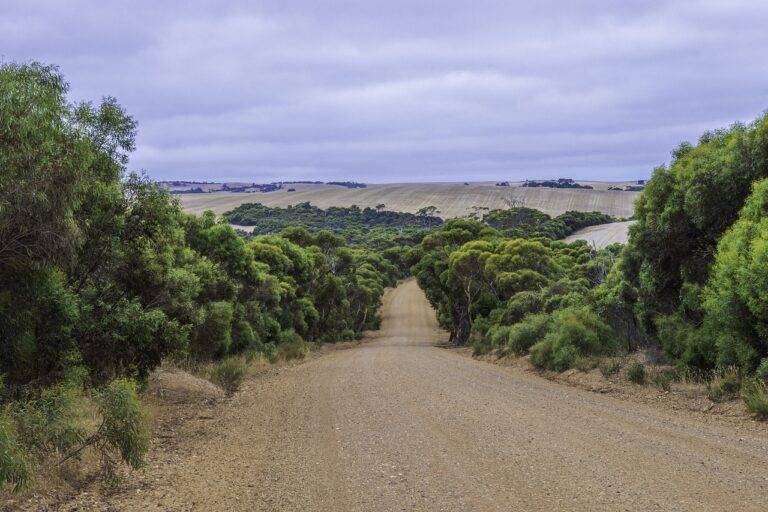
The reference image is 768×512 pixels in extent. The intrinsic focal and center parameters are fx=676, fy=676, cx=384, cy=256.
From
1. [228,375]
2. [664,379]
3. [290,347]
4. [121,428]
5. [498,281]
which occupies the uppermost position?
[121,428]

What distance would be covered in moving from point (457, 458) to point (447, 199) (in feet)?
506

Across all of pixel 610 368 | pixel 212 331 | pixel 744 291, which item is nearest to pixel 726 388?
pixel 744 291

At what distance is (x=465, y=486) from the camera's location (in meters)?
7.77

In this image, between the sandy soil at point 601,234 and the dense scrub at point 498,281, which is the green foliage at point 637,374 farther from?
the sandy soil at point 601,234

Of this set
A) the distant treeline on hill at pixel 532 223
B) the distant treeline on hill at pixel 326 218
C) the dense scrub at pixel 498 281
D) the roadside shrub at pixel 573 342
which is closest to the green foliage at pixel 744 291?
the roadside shrub at pixel 573 342

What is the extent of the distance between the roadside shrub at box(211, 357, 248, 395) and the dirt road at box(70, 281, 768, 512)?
12.0 feet

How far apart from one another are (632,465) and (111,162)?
10.1m

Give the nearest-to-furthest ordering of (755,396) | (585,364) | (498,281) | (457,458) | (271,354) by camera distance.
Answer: (457,458)
(755,396)
(585,364)
(271,354)
(498,281)

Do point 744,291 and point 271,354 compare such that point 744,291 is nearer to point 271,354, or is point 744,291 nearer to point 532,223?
point 271,354

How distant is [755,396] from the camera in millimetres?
11547

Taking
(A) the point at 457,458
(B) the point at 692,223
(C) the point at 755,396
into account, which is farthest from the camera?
(B) the point at 692,223

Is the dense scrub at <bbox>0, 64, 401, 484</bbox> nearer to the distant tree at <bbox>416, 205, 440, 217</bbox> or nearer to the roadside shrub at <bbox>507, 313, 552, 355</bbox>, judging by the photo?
the roadside shrub at <bbox>507, 313, 552, 355</bbox>

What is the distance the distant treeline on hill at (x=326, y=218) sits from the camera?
12762 cm

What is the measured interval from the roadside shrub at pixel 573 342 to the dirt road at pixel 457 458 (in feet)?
15.0
